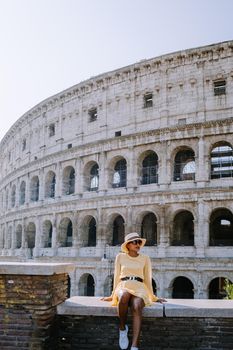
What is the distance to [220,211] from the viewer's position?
22.1 meters

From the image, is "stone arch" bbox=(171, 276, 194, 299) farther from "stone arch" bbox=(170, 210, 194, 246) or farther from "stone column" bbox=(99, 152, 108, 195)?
"stone column" bbox=(99, 152, 108, 195)

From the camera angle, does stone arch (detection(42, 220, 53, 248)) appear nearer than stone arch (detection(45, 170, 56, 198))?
Yes

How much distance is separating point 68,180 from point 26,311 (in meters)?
22.0

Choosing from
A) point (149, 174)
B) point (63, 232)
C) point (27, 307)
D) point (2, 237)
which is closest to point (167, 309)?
point (27, 307)

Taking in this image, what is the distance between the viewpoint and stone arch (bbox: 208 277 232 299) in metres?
21.4

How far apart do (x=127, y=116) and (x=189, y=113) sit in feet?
13.0

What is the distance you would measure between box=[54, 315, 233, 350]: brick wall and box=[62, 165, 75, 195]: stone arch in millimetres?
21602

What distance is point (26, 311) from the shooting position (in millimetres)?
5531

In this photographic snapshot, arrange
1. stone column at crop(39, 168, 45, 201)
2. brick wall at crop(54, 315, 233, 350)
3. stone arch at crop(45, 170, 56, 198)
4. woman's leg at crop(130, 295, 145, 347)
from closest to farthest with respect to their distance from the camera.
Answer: woman's leg at crop(130, 295, 145, 347) < brick wall at crop(54, 315, 233, 350) < stone column at crop(39, 168, 45, 201) < stone arch at crop(45, 170, 56, 198)

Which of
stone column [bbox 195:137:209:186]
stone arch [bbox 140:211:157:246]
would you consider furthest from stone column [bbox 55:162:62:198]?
stone column [bbox 195:137:209:186]

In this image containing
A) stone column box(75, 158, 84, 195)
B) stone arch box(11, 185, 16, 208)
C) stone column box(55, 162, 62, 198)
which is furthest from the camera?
stone arch box(11, 185, 16, 208)

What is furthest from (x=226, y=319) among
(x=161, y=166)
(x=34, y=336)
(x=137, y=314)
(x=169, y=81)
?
(x=169, y=81)

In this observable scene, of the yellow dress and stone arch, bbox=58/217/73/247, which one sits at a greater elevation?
stone arch, bbox=58/217/73/247

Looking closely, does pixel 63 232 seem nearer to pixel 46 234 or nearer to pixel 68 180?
pixel 46 234
